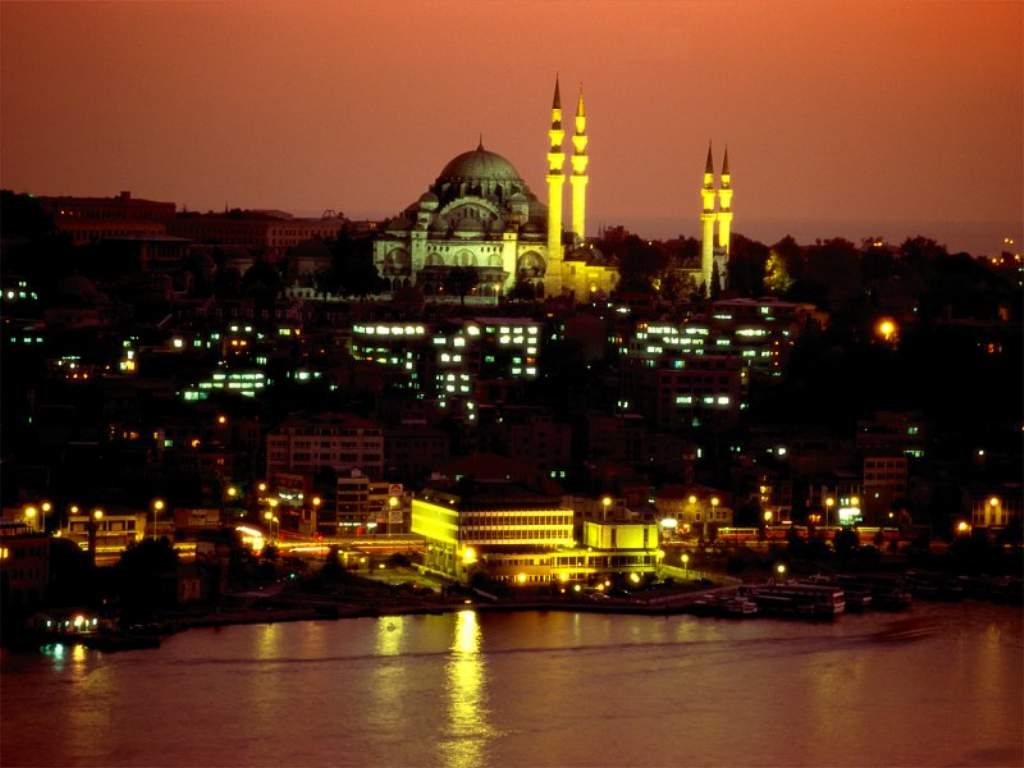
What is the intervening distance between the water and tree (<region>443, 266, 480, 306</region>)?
787 centimetres

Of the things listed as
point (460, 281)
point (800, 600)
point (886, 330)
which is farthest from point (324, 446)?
point (460, 281)

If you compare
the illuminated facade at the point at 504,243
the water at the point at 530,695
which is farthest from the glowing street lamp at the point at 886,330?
the water at the point at 530,695

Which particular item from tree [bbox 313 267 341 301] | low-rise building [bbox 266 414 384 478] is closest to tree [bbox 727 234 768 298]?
tree [bbox 313 267 341 301]

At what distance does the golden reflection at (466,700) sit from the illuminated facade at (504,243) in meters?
8.70

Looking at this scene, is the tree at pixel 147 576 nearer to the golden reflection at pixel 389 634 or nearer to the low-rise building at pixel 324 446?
the golden reflection at pixel 389 634

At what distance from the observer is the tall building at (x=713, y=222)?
20734 mm

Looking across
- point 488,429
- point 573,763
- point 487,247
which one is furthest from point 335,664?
point 487,247

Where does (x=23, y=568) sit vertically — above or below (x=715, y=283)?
below

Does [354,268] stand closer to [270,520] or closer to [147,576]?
[270,520]

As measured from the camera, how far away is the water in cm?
977

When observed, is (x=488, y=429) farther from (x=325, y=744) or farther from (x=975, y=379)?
(x=325, y=744)

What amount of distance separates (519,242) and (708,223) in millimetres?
1299

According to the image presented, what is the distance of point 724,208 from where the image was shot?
20984 millimetres

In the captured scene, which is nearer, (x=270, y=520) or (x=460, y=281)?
(x=270, y=520)
